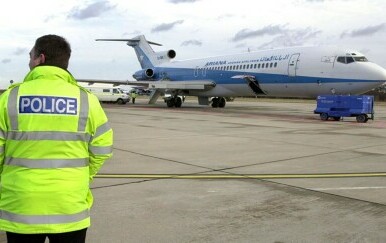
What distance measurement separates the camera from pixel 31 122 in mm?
2328

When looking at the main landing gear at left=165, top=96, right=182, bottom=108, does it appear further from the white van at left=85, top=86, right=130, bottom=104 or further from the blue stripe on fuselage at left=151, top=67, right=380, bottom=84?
the white van at left=85, top=86, right=130, bottom=104

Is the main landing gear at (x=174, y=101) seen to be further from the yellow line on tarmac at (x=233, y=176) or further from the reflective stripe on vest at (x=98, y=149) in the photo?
the reflective stripe on vest at (x=98, y=149)

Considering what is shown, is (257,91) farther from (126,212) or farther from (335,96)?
(126,212)

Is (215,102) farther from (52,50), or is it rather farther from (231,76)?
(52,50)

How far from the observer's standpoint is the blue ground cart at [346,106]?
19592 millimetres

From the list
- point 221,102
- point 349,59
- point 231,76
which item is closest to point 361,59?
point 349,59

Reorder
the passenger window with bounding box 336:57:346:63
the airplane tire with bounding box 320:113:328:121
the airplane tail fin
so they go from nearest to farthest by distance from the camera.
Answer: the airplane tire with bounding box 320:113:328:121 → the passenger window with bounding box 336:57:346:63 → the airplane tail fin

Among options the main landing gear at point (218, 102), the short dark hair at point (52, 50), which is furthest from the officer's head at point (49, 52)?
the main landing gear at point (218, 102)

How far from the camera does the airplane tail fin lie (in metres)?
37.5

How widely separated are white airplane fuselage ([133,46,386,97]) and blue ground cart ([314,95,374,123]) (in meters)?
1.40

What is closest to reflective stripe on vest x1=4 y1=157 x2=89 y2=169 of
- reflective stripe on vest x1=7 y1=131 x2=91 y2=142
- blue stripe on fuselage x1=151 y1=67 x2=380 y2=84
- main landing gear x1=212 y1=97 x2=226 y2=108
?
reflective stripe on vest x1=7 y1=131 x2=91 y2=142

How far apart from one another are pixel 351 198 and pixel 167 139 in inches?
281

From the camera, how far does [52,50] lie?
2520mm

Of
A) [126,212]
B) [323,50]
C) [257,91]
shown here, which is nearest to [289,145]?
[126,212]
